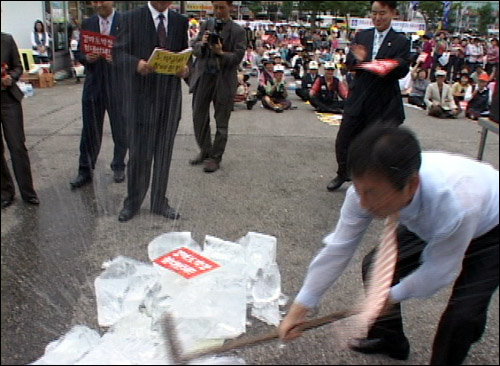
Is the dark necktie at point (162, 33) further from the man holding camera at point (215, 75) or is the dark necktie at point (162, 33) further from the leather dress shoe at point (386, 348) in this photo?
the leather dress shoe at point (386, 348)

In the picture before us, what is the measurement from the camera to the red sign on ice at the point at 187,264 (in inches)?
40.0

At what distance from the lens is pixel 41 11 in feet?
1.71

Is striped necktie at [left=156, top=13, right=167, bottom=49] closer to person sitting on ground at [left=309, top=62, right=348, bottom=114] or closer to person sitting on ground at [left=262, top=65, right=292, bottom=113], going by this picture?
person sitting on ground at [left=309, top=62, right=348, bottom=114]

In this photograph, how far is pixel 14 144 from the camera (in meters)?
0.67

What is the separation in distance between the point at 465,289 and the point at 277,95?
4.29m

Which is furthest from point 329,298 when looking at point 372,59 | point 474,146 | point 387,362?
point 474,146

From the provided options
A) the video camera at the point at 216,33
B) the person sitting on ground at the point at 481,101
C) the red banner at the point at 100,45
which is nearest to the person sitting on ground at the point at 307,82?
the person sitting on ground at the point at 481,101

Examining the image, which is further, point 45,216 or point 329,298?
point 329,298

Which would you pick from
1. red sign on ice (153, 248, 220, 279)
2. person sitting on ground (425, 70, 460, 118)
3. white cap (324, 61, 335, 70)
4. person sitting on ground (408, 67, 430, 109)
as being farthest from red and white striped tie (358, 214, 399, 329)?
person sitting on ground (408, 67, 430, 109)

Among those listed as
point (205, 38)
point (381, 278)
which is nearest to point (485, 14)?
point (205, 38)

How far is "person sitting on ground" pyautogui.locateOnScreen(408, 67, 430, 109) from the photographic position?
4616 millimetres

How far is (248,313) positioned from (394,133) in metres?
0.73

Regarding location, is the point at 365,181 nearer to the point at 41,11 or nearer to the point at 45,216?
the point at 41,11

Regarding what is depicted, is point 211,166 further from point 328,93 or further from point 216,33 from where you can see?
point 328,93
